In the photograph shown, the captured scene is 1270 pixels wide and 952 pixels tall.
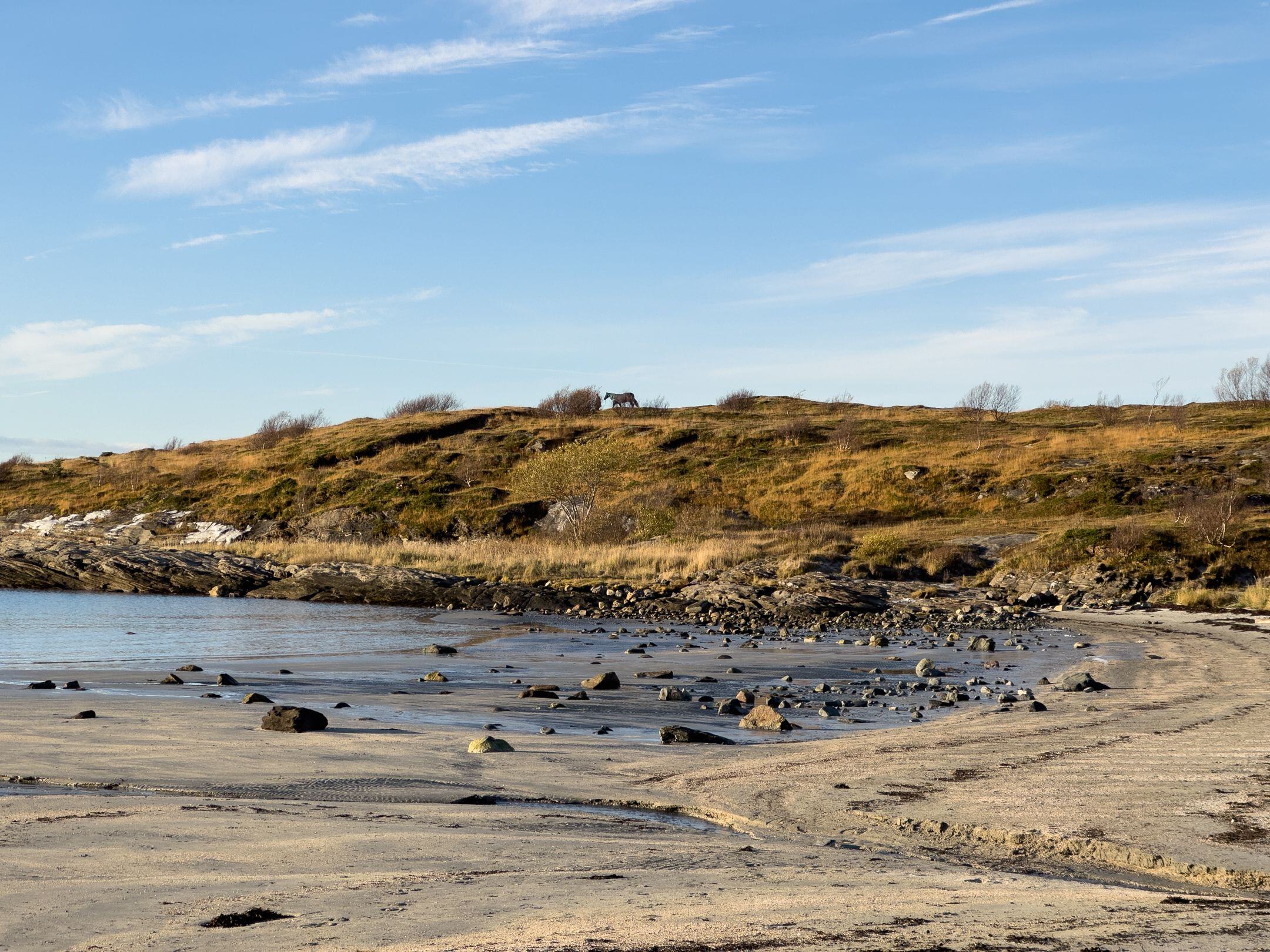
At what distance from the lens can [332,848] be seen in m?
6.14

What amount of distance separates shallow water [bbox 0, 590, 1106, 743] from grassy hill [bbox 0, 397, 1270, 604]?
568 inches

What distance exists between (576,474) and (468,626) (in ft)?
96.8

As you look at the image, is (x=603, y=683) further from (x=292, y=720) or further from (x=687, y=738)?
→ (x=292, y=720)

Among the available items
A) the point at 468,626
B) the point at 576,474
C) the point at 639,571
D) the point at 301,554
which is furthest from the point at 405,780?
the point at 576,474

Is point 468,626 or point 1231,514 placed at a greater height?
point 1231,514

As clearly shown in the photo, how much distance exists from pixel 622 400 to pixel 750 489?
124 feet

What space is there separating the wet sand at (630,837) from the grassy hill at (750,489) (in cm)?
3189

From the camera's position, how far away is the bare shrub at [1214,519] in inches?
1585

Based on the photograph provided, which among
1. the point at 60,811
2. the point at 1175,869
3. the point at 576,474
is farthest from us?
the point at 576,474


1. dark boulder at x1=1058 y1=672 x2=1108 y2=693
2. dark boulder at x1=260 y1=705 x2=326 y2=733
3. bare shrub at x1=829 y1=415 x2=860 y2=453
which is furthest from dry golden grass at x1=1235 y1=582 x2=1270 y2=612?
bare shrub at x1=829 y1=415 x2=860 y2=453

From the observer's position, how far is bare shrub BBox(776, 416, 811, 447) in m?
81.9

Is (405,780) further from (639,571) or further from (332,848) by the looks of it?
(639,571)

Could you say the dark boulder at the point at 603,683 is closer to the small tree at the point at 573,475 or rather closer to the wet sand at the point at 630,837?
the wet sand at the point at 630,837

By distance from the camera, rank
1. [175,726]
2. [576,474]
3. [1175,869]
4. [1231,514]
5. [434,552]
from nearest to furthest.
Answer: [1175,869], [175,726], [1231,514], [434,552], [576,474]
